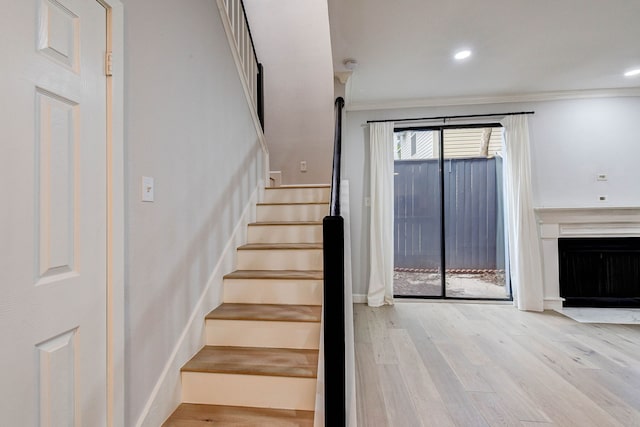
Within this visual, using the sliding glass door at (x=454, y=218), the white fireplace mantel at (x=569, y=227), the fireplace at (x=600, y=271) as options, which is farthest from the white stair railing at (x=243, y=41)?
the fireplace at (x=600, y=271)

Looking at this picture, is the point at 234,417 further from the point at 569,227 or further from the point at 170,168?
the point at 569,227

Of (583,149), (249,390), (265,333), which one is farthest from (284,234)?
(583,149)

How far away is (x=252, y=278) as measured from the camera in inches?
76.0

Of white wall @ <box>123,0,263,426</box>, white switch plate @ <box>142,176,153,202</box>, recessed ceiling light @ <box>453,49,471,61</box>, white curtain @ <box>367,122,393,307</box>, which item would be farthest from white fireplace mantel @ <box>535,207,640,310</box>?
white switch plate @ <box>142,176,153,202</box>

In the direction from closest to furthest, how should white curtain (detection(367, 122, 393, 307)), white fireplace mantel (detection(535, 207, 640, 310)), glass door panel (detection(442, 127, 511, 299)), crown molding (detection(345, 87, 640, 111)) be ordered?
white fireplace mantel (detection(535, 207, 640, 310))
crown molding (detection(345, 87, 640, 111))
white curtain (detection(367, 122, 393, 307))
glass door panel (detection(442, 127, 511, 299))

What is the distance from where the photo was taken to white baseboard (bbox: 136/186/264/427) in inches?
49.8

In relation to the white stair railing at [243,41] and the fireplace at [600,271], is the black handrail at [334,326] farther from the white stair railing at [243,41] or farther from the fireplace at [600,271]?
the fireplace at [600,271]

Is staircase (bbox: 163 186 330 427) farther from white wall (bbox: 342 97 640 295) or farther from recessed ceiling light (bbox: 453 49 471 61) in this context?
recessed ceiling light (bbox: 453 49 471 61)

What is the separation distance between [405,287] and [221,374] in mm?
3017

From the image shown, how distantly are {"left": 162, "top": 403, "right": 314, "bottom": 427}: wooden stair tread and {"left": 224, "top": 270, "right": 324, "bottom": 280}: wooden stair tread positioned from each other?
0.75 metres

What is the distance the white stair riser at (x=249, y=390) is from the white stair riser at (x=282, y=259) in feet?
2.87

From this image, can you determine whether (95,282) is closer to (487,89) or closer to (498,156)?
(487,89)

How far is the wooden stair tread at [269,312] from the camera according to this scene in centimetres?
166

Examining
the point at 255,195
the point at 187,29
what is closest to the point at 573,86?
the point at 255,195
